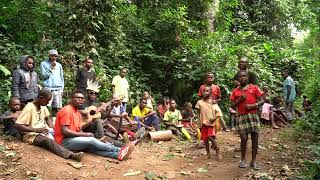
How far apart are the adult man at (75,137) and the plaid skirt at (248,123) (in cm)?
214

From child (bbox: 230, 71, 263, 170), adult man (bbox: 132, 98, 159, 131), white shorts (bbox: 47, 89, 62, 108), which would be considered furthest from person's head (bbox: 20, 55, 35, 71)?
child (bbox: 230, 71, 263, 170)

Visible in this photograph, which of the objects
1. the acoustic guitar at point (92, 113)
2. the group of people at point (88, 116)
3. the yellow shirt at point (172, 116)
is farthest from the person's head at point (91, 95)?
the yellow shirt at point (172, 116)

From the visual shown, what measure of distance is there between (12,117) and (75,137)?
145 centimetres

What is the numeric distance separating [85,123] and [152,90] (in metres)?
6.17

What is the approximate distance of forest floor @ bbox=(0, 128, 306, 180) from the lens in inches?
250

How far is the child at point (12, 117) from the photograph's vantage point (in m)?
7.56

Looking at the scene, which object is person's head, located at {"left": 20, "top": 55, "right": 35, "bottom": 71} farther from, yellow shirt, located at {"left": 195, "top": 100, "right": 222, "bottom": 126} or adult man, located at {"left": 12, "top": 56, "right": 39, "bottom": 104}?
yellow shirt, located at {"left": 195, "top": 100, "right": 222, "bottom": 126}

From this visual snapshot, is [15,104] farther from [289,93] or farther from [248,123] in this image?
[289,93]

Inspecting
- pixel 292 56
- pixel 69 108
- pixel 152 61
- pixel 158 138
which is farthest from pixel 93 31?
pixel 292 56

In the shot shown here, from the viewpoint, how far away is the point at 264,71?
14297mm

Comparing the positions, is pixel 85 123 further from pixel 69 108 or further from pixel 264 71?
pixel 264 71

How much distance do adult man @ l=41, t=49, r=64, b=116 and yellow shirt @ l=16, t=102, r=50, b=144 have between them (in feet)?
4.27

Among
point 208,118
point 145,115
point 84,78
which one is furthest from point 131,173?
point 145,115

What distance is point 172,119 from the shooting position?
10.9 metres
